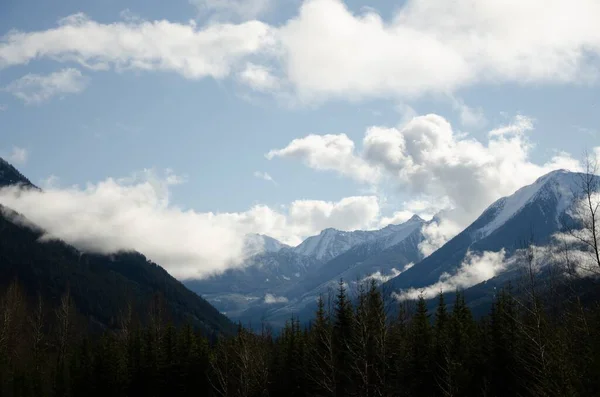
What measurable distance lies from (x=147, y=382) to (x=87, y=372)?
1484cm

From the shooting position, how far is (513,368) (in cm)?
5303

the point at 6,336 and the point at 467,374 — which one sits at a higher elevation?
the point at 6,336

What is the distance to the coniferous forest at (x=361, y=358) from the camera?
31731 mm

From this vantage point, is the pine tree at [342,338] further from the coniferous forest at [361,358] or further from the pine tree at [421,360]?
the pine tree at [421,360]

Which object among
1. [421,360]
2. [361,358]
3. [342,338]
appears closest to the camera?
[361,358]

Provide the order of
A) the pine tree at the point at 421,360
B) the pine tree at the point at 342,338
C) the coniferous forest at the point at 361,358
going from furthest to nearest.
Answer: the pine tree at the point at 342,338
the pine tree at the point at 421,360
the coniferous forest at the point at 361,358

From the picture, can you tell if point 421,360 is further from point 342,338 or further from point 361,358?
point 361,358

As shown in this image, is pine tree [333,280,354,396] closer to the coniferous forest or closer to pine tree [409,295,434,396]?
the coniferous forest

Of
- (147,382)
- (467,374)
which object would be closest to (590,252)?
(467,374)

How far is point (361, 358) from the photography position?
1336 inches

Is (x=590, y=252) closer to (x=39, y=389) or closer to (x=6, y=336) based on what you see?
(x=39, y=389)

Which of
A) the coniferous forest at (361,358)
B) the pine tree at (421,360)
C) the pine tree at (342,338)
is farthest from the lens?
the pine tree at (342,338)

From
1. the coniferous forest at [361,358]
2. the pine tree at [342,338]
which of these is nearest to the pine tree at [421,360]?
the coniferous forest at [361,358]

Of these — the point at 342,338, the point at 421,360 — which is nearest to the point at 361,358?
the point at 421,360
